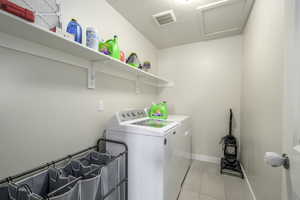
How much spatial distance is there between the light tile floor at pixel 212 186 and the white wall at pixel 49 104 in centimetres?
155

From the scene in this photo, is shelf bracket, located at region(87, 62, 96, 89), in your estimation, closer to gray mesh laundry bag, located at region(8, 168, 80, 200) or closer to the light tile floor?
gray mesh laundry bag, located at region(8, 168, 80, 200)

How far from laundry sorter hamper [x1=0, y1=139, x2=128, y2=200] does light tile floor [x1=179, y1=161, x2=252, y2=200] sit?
40.7 inches

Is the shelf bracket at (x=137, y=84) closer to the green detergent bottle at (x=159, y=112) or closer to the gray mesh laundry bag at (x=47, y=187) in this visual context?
the green detergent bottle at (x=159, y=112)

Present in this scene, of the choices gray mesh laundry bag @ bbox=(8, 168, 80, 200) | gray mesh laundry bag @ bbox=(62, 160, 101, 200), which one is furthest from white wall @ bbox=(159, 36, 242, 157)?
gray mesh laundry bag @ bbox=(8, 168, 80, 200)

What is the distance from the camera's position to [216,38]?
2.55 m

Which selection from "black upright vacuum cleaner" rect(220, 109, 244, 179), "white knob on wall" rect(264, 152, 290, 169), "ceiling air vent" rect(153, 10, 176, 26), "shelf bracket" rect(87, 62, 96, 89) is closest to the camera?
"white knob on wall" rect(264, 152, 290, 169)

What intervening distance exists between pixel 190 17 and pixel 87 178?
2428 millimetres

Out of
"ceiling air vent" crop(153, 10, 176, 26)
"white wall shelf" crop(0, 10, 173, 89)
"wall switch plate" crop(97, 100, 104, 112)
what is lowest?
"wall switch plate" crop(97, 100, 104, 112)

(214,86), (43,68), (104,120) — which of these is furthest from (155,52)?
(43,68)

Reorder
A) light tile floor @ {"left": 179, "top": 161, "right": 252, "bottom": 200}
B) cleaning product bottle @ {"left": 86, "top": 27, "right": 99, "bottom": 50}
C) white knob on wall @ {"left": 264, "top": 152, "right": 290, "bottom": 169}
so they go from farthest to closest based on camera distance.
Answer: light tile floor @ {"left": 179, "top": 161, "right": 252, "bottom": 200} < cleaning product bottle @ {"left": 86, "top": 27, "right": 99, "bottom": 50} < white knob on wall @ {"left": 264, "top": 152, "right": 290, "bottom": 169}

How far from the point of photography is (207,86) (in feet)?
8.68

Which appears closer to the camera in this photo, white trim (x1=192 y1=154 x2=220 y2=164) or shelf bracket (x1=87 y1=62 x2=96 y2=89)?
shelf bracket (x1=87 y1=62 x2=96 y2=89)

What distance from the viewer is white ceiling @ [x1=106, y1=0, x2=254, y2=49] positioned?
5.48 ft

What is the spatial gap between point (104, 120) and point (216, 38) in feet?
8.88
